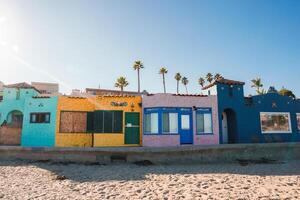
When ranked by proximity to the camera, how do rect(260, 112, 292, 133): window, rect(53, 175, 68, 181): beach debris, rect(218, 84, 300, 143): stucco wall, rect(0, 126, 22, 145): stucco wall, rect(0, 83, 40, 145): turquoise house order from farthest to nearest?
rect(0, 83, 40, 145): turquoise house, rect(260, 112, 292, 133): window, rect(218, 84, 300, 143): stucco wall, rect(0, 126, 22, 145): stucco wall, rect(53, 175, 68, 181): beach debris

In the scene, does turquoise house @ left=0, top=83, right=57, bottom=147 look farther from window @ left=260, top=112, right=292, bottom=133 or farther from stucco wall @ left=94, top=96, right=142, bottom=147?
window @ left=260, top=112, right=292, bottom=133

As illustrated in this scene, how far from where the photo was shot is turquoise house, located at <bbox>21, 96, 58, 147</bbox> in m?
21.4

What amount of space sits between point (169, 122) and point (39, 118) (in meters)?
10.7

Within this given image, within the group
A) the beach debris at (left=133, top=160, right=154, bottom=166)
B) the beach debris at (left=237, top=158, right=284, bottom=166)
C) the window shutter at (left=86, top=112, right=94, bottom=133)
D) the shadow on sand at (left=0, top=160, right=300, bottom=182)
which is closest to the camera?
the shadow on sand at (left=0, top=160, right=300, bottom=182)

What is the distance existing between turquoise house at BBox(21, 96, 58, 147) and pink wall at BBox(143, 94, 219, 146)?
7529 mm

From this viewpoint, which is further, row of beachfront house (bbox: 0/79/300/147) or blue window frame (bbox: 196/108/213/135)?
blue window frame (bbox: 196/108/213/135)

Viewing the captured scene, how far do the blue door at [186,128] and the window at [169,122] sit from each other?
1.40ft

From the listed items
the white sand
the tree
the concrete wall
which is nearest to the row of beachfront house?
the concrete wall

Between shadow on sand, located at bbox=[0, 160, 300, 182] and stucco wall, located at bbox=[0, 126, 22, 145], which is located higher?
stucco wall, located at bbox=[0, 126, 22, 145]

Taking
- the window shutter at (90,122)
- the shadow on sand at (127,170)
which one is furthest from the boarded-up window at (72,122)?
the shadow on sand at (127,170)

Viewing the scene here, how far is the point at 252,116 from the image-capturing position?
24.0 meters

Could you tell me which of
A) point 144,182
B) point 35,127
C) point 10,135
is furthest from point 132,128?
point 10,135

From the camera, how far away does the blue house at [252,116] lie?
77.1ft

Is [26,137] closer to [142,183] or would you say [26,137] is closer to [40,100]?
[40,100]
